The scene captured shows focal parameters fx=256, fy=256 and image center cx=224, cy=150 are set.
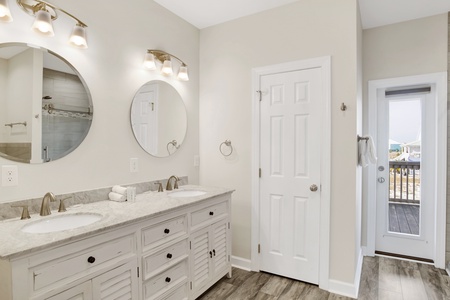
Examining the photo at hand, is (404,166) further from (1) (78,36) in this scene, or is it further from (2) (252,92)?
(1) (78,36)

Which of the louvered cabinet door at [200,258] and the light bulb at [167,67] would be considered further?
the light bulb at [167,67]

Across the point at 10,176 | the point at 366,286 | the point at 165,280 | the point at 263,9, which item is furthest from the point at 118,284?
the point at 263,9

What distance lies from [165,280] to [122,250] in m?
0.49

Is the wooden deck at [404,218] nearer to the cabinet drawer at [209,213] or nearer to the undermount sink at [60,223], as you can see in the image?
the cabinet drawer at [209,213]

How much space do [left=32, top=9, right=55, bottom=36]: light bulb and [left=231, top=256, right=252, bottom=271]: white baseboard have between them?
2.67 metres

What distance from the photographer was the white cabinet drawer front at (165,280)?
1.70m

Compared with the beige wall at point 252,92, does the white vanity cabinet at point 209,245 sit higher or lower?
lower

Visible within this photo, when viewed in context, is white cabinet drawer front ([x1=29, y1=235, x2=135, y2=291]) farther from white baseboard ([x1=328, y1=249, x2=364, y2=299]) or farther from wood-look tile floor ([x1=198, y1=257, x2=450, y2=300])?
white baseboard ([x1=328, y1=249, x2=364, y2=299])

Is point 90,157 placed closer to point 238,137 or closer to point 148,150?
point 148,150

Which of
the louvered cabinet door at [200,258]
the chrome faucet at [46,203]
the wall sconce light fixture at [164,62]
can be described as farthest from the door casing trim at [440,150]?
the chrome faucet at [46,203]

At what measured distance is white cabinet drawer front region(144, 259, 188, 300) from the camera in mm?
1703

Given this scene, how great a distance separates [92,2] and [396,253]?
13.7 feet

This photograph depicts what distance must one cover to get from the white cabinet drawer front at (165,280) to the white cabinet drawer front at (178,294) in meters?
0.04

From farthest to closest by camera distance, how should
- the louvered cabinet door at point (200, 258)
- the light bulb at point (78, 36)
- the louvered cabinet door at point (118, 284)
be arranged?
the louvered cabinet door at point (200, 258) < the light bulb at point (78, 36) < the louvered cabinet door at point (118, 284)
